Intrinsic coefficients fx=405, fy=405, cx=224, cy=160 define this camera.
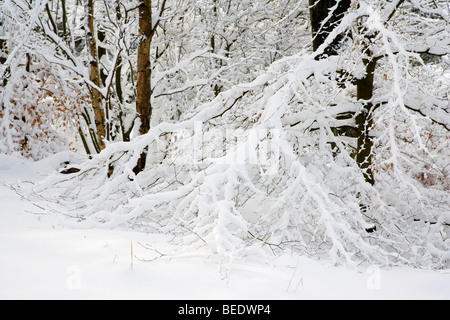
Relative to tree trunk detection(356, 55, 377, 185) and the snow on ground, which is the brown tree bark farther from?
tree trunk detection(356, 55, 377, 185)

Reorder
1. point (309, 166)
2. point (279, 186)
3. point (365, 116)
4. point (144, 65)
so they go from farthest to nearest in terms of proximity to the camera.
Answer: point (144, 65)
point (365, 116)
point (309, 166)
point (279, 186)

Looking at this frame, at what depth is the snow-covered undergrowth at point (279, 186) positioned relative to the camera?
3740 millimetres

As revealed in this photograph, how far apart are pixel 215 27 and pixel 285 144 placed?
6.09 metres

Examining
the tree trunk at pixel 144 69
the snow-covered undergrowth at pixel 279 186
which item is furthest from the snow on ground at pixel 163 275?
the tree trunk at pixel 144 69

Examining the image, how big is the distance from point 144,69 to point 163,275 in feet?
14.9

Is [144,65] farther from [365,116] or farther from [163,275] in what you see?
[163,275]

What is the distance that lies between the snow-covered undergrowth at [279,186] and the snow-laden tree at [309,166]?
18mm

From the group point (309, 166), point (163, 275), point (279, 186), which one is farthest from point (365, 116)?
point (163, 275)

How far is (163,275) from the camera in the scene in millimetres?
2744

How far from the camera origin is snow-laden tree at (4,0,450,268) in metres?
3.81

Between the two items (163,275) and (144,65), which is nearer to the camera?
(163,275)
